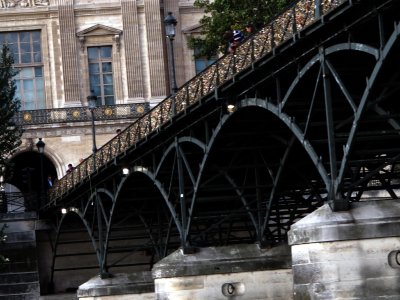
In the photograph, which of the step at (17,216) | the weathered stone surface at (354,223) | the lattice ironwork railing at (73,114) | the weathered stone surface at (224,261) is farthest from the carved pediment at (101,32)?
the weathered stone surface at (354,223)

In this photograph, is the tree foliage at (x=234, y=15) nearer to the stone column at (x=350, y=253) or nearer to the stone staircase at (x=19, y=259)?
the stone staircase at (x=19, y=259)

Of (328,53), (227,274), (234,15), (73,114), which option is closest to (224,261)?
(227,274)

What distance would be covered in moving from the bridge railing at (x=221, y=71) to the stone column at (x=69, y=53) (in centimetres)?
2320

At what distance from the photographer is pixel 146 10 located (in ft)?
307

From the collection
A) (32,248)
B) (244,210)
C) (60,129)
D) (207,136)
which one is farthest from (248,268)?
(60,129)

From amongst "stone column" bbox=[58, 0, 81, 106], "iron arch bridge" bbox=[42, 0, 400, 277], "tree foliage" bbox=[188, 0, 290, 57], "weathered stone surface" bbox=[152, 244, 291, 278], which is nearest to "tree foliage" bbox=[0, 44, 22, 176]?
"iron arch bridge" bbox=[42, 0, 400, 277]

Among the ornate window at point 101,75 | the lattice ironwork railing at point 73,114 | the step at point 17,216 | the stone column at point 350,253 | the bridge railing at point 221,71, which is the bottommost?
the stone column at point 350,253

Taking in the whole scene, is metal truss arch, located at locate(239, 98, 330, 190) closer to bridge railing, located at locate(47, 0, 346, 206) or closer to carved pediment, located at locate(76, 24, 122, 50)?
bridge railing, located at locate(47, 0, 346, 206)

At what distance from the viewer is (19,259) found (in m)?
80.6

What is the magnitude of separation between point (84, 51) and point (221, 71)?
4787 centimetres

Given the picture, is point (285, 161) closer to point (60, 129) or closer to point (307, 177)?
point (307, 177)

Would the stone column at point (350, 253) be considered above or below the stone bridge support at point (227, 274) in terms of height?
below

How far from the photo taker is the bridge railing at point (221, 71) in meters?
38.1

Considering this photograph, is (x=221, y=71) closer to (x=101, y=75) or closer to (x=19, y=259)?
(x=19, y=259)
